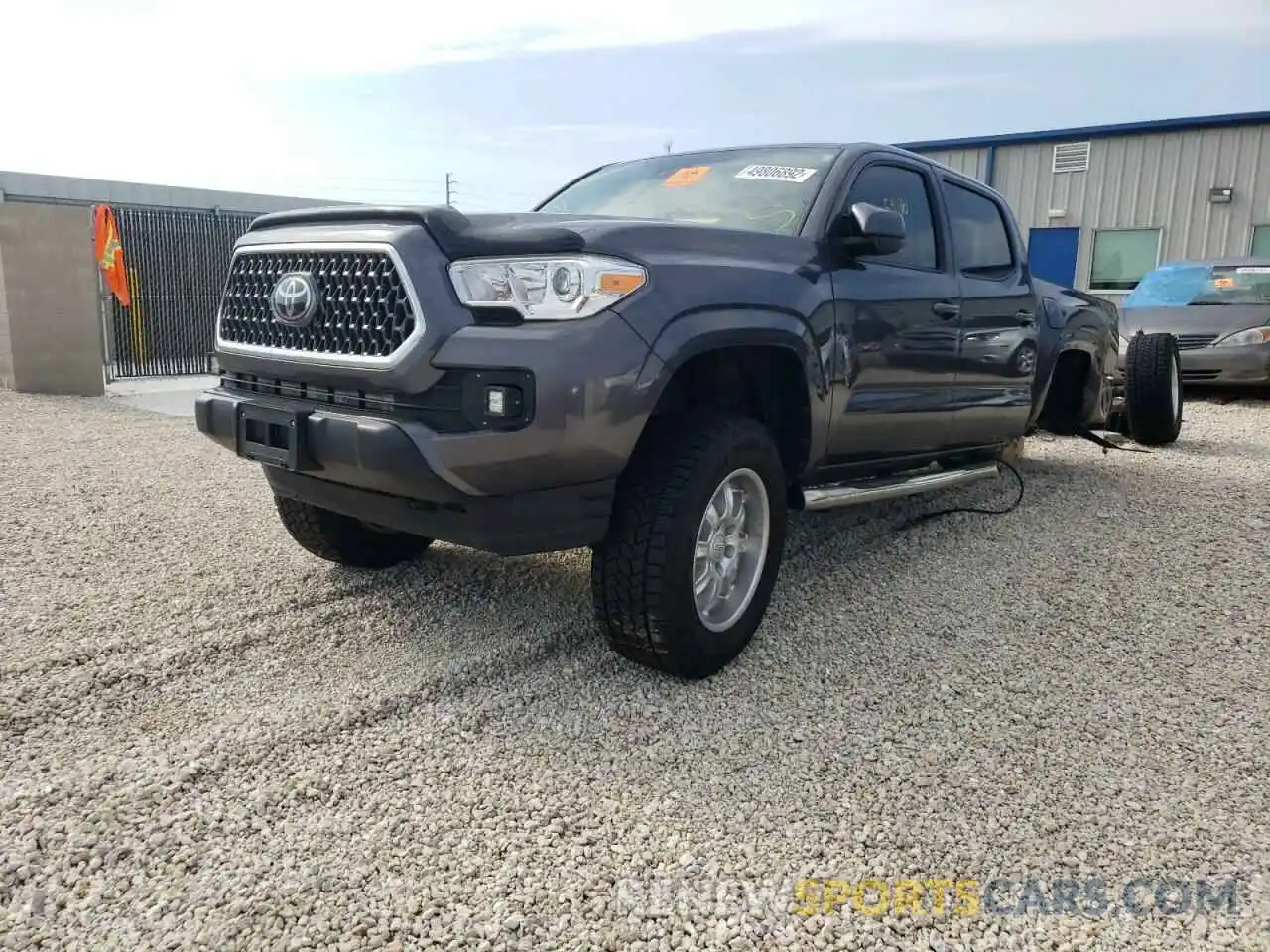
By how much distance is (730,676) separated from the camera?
3.28 metres

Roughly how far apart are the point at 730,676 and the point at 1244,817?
1458 mm

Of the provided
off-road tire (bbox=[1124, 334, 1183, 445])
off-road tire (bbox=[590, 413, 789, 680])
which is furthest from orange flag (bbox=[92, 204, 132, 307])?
off-road tire (bbox=[1124, 334, 1183, 445])

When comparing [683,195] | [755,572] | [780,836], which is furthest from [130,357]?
[780,836]

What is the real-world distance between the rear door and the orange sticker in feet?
4.36

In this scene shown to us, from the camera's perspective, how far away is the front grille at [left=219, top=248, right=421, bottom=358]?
278 centimetres

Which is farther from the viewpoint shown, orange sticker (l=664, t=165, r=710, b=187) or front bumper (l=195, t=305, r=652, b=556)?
orange sticker (l=664, t=165, r=710, b=187)

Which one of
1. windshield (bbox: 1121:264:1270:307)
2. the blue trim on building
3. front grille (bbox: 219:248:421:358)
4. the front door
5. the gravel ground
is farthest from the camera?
the blue trim on building

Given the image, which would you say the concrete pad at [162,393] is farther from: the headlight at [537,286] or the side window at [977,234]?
the headlight at [537,286]

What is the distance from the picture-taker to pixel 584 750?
9.07ft

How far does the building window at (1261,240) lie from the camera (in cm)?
1731

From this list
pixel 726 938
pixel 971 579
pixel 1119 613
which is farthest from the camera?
pixel 971 579

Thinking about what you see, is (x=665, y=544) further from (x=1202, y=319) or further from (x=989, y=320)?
(x=1202, y=319)

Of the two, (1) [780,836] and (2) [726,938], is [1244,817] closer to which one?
(1) [780,836]

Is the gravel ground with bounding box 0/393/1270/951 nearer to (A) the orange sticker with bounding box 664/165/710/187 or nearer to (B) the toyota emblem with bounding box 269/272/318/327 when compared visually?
(B) the toyota emblem with bounding box 269/272/318/327
